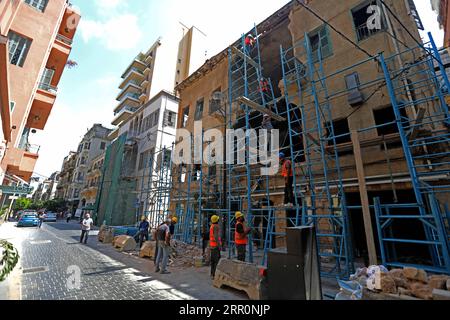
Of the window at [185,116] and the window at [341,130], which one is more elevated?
the window at [185,116]

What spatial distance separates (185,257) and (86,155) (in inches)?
1643

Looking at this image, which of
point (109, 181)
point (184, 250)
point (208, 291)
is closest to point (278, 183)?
point (184, 250)

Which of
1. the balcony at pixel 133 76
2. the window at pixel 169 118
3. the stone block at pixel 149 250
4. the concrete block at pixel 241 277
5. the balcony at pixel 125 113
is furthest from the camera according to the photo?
the balcony at pixel 133 76

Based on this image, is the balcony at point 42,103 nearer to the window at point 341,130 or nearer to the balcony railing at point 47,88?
the balcony railing at point 47,88

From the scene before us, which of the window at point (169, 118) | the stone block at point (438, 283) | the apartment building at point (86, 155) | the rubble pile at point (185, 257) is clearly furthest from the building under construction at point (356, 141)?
the apartment building at point (86, 155)

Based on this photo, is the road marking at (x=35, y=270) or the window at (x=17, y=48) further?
the window at (x=17, y=48)

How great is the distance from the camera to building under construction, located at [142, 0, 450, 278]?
585 cm

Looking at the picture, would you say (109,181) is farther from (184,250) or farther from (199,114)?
(184,250)

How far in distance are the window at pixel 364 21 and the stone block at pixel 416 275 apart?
954cm

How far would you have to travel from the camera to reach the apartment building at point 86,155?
40.5m

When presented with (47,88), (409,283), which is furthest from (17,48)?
(409,283)

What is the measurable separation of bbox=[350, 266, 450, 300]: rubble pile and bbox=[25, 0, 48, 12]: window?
1974 centimetres

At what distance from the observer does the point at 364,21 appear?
9.81 m

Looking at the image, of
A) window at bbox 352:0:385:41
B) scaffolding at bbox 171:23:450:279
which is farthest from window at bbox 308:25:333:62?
window at bbox 352:0:385:41
